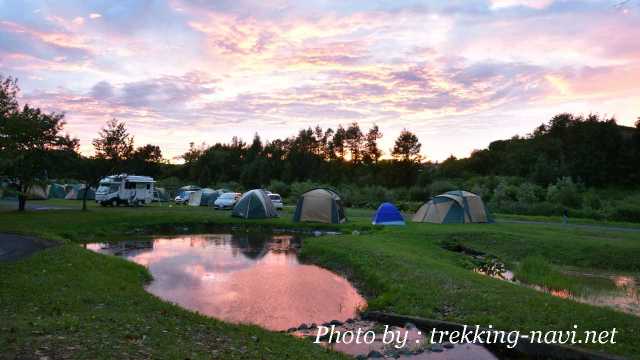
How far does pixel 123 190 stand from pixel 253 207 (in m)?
15.4

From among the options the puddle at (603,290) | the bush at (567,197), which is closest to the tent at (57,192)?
the bush at (567,197)

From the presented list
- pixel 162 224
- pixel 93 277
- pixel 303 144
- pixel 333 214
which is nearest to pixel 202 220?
pixel 162 224

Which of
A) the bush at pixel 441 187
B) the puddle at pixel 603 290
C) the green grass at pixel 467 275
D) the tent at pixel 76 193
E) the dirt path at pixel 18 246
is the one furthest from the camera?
the tent at pixel 76 193

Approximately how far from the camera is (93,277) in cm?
1266

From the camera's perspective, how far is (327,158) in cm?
8306

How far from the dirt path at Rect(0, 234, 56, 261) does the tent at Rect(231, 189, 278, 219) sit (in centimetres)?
1495

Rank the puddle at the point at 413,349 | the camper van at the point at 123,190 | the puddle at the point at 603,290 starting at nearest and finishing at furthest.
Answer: the puddle at the point at 413,349 < the puddle at the point at 603,290 < the camper van at the point at 123,190

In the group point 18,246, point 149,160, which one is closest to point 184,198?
point 18,246

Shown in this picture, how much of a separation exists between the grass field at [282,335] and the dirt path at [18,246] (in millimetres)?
703

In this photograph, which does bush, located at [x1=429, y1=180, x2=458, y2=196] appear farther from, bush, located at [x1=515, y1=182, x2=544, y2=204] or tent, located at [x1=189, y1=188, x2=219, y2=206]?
tent, located at [x1=189, y1=188, x2=219, y2=206]

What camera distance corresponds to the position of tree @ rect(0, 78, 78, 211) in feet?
87.4

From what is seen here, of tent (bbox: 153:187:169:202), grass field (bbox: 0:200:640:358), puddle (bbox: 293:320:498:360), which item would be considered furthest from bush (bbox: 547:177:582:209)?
tent (bbox: 153:187:169:202)

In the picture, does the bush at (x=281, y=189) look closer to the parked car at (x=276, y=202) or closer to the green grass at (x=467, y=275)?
the parked car at (x=276, y=202)

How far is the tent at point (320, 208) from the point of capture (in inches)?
1215
